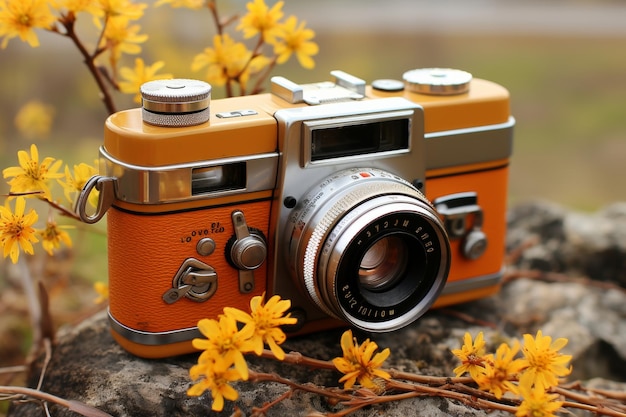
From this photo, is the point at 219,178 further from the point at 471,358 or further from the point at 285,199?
the point at 471,358

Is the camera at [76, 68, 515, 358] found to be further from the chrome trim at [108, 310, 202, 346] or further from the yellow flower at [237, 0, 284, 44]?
the yellow flower at [237, 0, 284, 44]

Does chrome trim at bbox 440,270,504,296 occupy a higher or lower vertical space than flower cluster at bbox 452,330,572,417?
lower

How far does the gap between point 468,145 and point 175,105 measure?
41 centimetres

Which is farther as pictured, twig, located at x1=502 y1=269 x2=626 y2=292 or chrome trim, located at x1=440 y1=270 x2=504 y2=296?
twig, located at x1=502 y1=269 x2=626 y2=292

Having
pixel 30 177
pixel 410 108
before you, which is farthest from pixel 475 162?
pixel 30 177

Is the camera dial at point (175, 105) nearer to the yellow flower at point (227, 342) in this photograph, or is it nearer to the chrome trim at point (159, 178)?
the chrome trim at point (159, 178)

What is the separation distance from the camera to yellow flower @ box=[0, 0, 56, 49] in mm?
1078

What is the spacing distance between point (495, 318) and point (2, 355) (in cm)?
84

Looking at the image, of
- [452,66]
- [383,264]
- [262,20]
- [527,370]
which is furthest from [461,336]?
[452,66]

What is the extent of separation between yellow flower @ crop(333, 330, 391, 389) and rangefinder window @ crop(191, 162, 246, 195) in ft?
0.73

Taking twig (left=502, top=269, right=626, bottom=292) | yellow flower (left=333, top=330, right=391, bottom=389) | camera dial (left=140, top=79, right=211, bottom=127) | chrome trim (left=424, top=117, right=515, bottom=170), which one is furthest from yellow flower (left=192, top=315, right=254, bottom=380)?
twig (left=502, top=269, right=626, bottom=292)

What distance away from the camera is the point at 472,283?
4.21 feet

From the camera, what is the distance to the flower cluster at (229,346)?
0.90 metres

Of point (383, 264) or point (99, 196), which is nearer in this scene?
point (99, 196)
